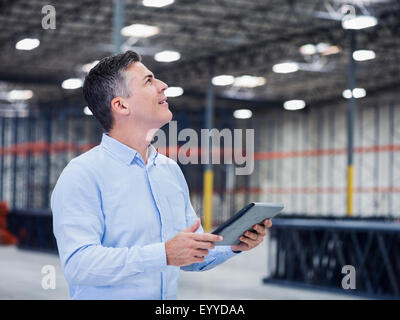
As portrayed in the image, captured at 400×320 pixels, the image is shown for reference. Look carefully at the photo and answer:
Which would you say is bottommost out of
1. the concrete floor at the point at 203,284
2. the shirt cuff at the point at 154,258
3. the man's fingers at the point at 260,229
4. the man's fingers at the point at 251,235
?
the concrete floor at the point at 203,284

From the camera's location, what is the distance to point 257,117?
129 feet

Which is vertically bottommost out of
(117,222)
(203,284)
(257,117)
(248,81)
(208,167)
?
(203,284)

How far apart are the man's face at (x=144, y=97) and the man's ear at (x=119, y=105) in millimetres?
15

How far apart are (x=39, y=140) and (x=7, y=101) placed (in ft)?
27.0

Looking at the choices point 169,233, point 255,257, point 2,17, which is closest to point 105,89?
point 169,233

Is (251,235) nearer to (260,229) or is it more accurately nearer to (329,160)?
(260,229)

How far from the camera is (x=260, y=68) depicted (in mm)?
28766

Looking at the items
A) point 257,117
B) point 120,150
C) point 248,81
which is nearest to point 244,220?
point 120,150

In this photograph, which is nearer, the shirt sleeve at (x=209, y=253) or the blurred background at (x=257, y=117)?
the shirt sleeve at (x=209, y=253)

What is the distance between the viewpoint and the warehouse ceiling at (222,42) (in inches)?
834

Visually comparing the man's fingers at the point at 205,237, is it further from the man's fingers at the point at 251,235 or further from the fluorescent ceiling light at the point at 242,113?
the fluorescent ceiling light at the point at 242,113

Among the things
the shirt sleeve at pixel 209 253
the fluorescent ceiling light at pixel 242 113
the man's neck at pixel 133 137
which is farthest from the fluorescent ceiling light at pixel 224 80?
the man's neck at pixel 133 137

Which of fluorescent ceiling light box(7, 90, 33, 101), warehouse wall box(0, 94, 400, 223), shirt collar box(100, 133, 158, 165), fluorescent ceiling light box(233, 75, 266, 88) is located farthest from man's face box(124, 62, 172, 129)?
fluorescent ceiling light box(7, 90, 33, 101)

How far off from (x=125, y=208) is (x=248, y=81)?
29482mm
